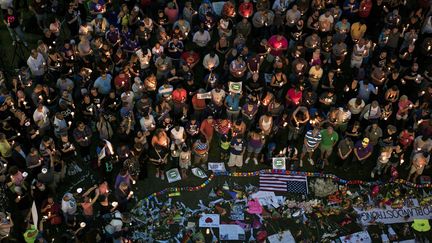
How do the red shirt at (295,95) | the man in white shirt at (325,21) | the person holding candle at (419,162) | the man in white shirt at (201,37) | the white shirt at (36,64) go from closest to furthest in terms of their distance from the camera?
the person holding candle at (419,162) < the red shirt at (295,95) < the white shirt at (36,64) < the man in white shirt at (201,37) < the man in white shirt at (325,21)

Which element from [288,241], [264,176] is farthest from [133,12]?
[288,241]

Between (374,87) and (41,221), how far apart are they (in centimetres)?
962

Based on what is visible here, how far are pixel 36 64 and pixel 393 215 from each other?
34.5 feet

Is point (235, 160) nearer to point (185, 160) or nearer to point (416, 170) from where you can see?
point (185, 160)

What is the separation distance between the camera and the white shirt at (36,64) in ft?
53.7

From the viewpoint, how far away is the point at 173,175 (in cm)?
1606

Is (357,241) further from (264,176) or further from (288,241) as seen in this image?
(264,176)

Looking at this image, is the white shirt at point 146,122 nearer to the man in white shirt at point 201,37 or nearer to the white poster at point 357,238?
the man in white shirt at point 201,37

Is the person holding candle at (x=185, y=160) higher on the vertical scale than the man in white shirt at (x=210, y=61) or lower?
lower

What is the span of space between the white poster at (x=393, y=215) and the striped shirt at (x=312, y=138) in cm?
209

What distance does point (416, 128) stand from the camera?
1616 cm

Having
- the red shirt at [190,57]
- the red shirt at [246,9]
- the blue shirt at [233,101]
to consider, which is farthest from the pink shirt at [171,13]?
the blue shirt at [233,101]

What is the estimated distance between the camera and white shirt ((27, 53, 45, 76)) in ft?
53.7

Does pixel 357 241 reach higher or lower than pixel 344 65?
lower
